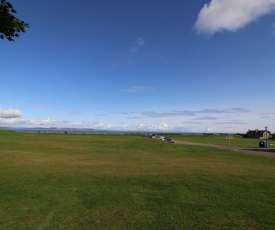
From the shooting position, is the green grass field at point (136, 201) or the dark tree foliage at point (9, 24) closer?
the dark tree foliage at point (9, 24)

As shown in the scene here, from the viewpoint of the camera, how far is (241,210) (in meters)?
9.73

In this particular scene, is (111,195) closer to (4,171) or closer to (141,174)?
(141,174)

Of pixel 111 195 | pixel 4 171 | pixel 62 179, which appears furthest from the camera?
pixel 4 171

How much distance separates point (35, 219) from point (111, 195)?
358 cm

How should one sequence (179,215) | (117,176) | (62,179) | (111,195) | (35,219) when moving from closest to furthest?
(35,219) < (179,215) < (111,195) < (62,179) < (117,176)

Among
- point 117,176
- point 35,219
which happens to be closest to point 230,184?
point 117,176

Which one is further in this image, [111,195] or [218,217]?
[111,195]

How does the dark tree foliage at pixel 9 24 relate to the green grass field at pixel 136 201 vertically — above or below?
above

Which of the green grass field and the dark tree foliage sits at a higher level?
the dark tree foliage

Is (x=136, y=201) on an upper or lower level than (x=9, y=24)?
lower

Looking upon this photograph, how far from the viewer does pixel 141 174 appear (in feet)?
52.5

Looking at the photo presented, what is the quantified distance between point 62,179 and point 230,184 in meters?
9.24

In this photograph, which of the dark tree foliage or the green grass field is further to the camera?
the green grass field

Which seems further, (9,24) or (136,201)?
(136,201)
